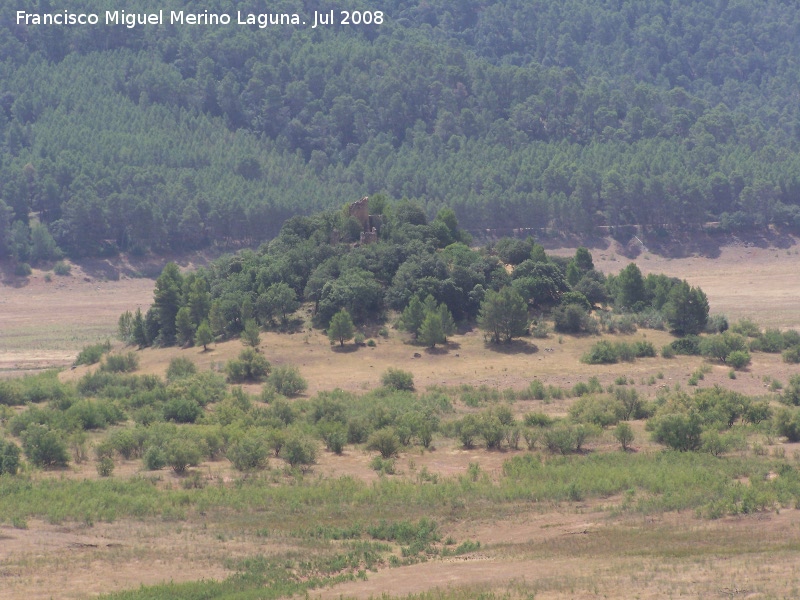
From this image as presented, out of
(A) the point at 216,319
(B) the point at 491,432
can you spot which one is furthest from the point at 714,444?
(A) the point at 216,319

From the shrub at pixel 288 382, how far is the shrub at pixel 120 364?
9.07 metres

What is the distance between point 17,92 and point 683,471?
11172 cm

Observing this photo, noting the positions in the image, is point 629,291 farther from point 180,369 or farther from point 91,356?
point 91,356

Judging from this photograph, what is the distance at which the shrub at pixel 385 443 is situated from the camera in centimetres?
3578

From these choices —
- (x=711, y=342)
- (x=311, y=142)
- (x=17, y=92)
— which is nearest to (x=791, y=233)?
(x=311, y=142)

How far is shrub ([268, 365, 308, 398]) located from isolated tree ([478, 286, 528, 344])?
10158mm

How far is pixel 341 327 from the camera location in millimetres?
53719

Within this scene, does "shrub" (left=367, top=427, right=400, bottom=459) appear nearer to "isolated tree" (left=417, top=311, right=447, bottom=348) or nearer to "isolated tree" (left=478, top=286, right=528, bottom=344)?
"isolated tree" (left=417, top=311, right=447, bottom=348)

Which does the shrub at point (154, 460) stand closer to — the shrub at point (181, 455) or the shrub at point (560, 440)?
the shrub at point (181, 455)

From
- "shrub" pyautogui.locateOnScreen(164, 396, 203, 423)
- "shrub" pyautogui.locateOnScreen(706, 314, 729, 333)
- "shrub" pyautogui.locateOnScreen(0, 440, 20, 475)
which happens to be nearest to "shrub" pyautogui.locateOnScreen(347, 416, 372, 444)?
"shrub" pyautogui.locateOnScreen(164, 396, 203, 423)

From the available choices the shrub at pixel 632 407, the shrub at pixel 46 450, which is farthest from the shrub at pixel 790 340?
the shrub at pixel 46 450

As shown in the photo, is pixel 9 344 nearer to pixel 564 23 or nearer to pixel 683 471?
pixel 683 471

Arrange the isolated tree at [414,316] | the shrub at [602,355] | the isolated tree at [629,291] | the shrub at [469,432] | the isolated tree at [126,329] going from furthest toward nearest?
the isolated tree at [126,329] < the isolated tree at [629,291] < the isolated tree at [414,316] < the shrub at [602,355] < the shrub at [469,432]

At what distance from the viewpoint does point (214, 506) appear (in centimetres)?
2934
